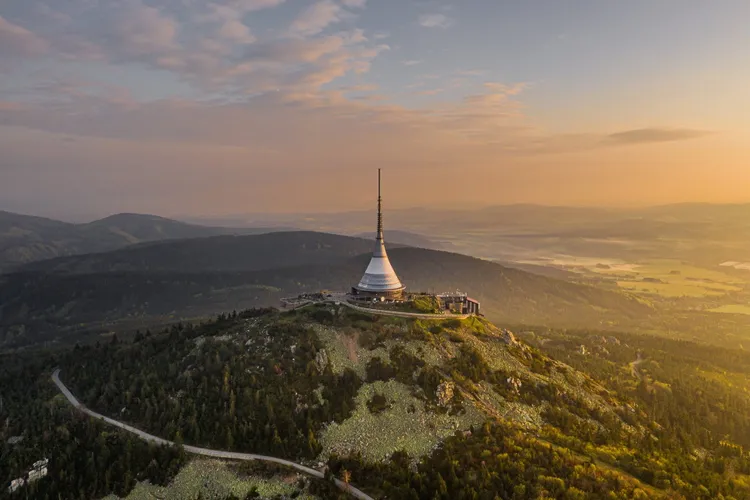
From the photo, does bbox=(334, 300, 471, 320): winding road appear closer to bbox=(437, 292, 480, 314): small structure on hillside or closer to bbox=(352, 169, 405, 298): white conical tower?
bbox=(352, 169, 405, 298): white conical tower

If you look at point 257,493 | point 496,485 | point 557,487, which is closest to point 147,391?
point 257,493

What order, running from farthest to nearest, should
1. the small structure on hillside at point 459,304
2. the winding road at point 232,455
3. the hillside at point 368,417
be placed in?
the small structure on hillside at point 459,304 → the hillside at point 368,417 → the winding road at point 232,455

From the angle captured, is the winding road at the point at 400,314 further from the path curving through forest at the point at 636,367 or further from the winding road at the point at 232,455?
the path curving through forest at the point at 636,367

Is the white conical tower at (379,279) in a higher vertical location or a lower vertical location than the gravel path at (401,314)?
higher

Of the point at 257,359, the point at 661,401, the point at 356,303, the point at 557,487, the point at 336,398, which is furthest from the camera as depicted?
the point at 661,401

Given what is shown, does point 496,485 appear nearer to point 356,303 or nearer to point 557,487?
point 557,487

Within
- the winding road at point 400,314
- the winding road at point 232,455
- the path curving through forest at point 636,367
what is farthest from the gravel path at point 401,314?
the path curving through forest at point 636,367

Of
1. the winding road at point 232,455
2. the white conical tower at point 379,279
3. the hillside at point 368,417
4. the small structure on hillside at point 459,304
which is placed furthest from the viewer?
the small structure on hillside at point 459,304

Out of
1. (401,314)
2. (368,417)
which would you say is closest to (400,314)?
(401,314)

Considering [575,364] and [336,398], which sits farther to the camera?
[575,364]
